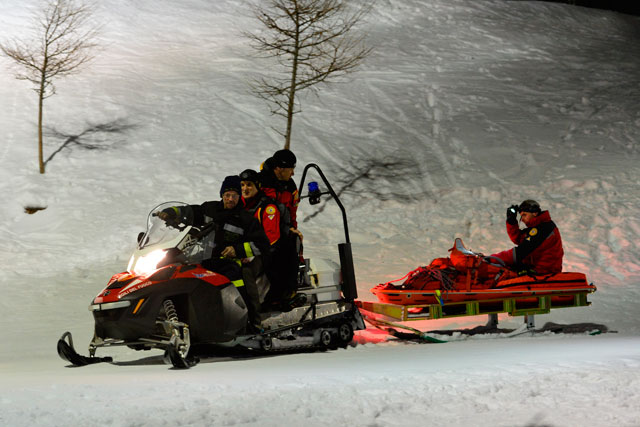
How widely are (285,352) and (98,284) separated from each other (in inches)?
200

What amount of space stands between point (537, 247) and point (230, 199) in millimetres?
3493

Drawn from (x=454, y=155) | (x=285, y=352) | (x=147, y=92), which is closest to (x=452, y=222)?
(x=454, y=155)

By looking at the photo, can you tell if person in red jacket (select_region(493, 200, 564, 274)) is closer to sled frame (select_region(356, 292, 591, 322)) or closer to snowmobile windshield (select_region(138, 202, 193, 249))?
sled frame (select_region(356, 292, 591, 322))

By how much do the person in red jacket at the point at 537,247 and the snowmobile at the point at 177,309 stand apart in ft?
8.66

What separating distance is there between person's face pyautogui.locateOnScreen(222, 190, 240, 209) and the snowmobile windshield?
1.37ft

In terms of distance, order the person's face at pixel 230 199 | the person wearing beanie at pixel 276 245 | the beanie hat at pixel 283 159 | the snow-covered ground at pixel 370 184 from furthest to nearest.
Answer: the beanie hat at pixel 283 159 < the person's face at pixel 230 199 < the person wearing beanie at pixel 276 245 < the snow-covered ground at pixel 370 184

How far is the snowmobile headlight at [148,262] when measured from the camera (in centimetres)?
634

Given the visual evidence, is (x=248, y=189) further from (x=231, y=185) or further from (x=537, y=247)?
(x=537, y=247)

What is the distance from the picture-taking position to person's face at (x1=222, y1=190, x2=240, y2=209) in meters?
7.04

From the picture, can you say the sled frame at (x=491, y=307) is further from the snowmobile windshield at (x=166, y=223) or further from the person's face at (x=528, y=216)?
the snowmobile windshield at (x=166, y=223)

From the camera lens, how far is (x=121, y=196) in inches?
664

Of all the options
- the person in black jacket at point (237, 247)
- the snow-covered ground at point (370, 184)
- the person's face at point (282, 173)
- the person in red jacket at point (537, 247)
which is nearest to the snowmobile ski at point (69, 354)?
the snow-covered ground at point (370, 184)

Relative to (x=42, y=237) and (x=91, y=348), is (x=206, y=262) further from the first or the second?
(x=42, y=237)

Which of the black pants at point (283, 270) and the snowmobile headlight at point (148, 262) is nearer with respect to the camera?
the snowmobile headlight at point (148, 262)
